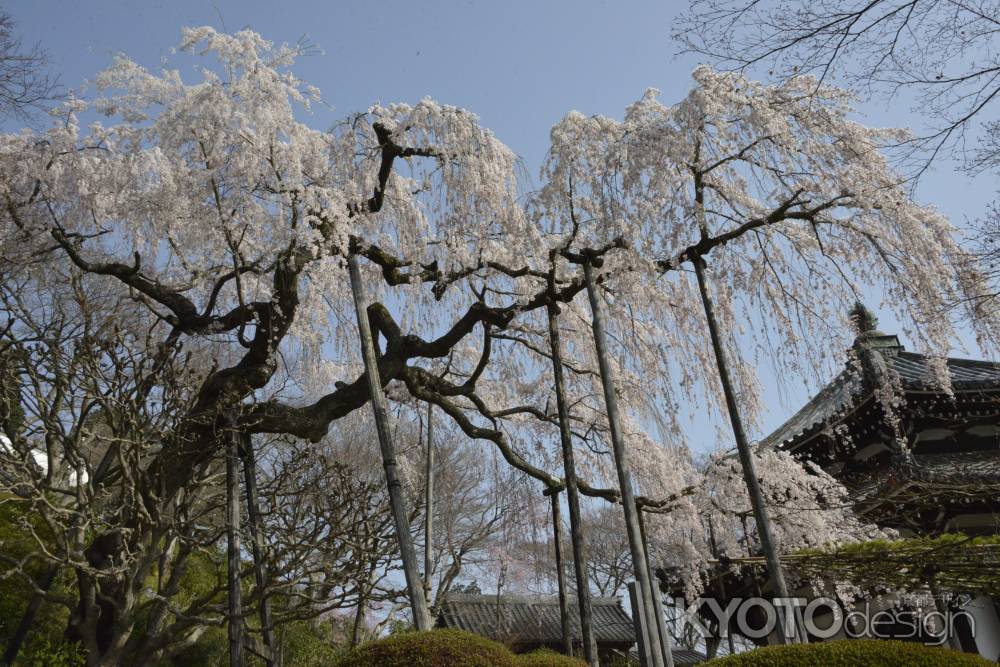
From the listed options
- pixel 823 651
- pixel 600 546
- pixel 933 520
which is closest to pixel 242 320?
pixel 823 651

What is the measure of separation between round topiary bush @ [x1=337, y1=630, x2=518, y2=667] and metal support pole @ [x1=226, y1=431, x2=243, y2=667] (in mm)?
2358

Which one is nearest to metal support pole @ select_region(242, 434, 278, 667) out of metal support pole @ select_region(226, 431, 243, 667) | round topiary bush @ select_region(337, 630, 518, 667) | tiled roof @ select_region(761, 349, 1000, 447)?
metal support pole @ select_region(226, 431, 243, 667)

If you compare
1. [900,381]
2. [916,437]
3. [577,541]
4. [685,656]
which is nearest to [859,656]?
[577,541]

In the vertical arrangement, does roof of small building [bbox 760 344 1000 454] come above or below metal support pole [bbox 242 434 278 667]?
above

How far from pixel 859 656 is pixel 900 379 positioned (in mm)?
6151

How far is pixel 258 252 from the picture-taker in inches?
369

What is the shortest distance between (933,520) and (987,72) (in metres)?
7.50

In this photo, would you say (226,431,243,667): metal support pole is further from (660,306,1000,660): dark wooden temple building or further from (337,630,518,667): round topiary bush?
(660,306,1000,660): dark wooden temple building

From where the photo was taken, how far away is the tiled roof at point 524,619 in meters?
17.7

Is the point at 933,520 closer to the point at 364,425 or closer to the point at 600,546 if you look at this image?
the point at 364,425

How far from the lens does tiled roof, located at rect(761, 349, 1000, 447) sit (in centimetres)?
945

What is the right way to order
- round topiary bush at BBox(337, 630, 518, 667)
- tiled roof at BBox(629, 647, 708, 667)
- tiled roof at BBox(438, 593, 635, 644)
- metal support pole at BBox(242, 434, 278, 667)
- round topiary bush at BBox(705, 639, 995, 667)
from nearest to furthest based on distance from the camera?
round topiary bush at BBox(705, 639, 995, 667), round topiary bush at BBox(337, 630, 518, 667), metal support pole at BBox(242, 434, 278, 667), tiled roof at BBox(438, 593, 635, 644), tiled roof at BBox(629, 647, 708, 667)

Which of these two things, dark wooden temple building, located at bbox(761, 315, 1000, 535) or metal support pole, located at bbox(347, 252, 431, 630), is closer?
metal support pole, located at bbox(347, 252, 431, 630)

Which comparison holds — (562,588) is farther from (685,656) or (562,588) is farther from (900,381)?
(685,656)
